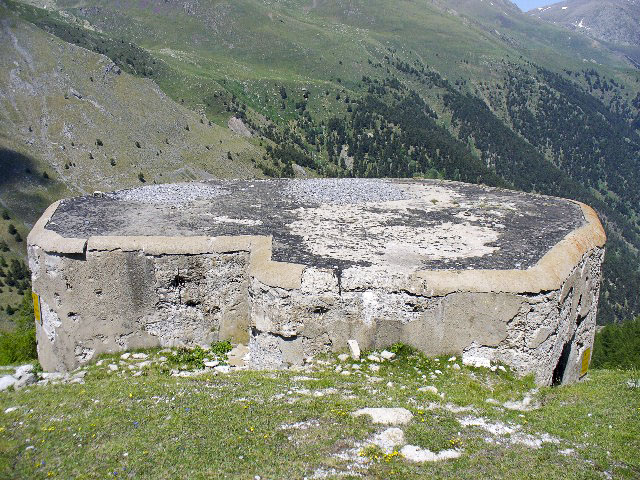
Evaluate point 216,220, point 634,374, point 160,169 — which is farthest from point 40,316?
point 160,169

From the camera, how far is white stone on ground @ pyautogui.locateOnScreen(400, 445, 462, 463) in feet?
35.8

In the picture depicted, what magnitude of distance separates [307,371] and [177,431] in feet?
16.0

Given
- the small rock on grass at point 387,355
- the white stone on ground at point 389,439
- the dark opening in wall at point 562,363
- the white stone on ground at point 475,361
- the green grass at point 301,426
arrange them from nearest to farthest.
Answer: the green grass at point 301,426 → the white stone on ground at point 389,439 → the white stone on ground at point 475,361 → the small rock on grass at point 387,355 → the dark opening in wall at point 562,363

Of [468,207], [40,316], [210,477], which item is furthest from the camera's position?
[468,207]

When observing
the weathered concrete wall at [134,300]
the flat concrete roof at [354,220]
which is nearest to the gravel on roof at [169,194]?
the flat concrete roof at [354,220]

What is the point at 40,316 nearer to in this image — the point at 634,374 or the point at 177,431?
the point at 177,431

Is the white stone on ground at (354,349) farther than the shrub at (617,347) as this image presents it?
No

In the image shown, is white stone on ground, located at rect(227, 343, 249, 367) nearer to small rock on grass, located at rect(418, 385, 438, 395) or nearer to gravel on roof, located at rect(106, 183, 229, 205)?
small rock on grass, located at rect(418, 385, 438, 395)

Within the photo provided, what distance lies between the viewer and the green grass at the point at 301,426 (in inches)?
420

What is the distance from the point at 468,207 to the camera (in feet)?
82.7

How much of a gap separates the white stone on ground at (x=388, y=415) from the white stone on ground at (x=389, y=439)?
0.42m

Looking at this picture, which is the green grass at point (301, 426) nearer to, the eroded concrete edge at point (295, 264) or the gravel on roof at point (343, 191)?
the eroded concrete edge at point (295, 264)

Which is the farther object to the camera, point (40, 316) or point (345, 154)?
point (345, 154)

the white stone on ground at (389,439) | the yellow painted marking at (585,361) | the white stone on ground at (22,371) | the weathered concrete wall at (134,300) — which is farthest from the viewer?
the yellow painted marking at (585,361)
